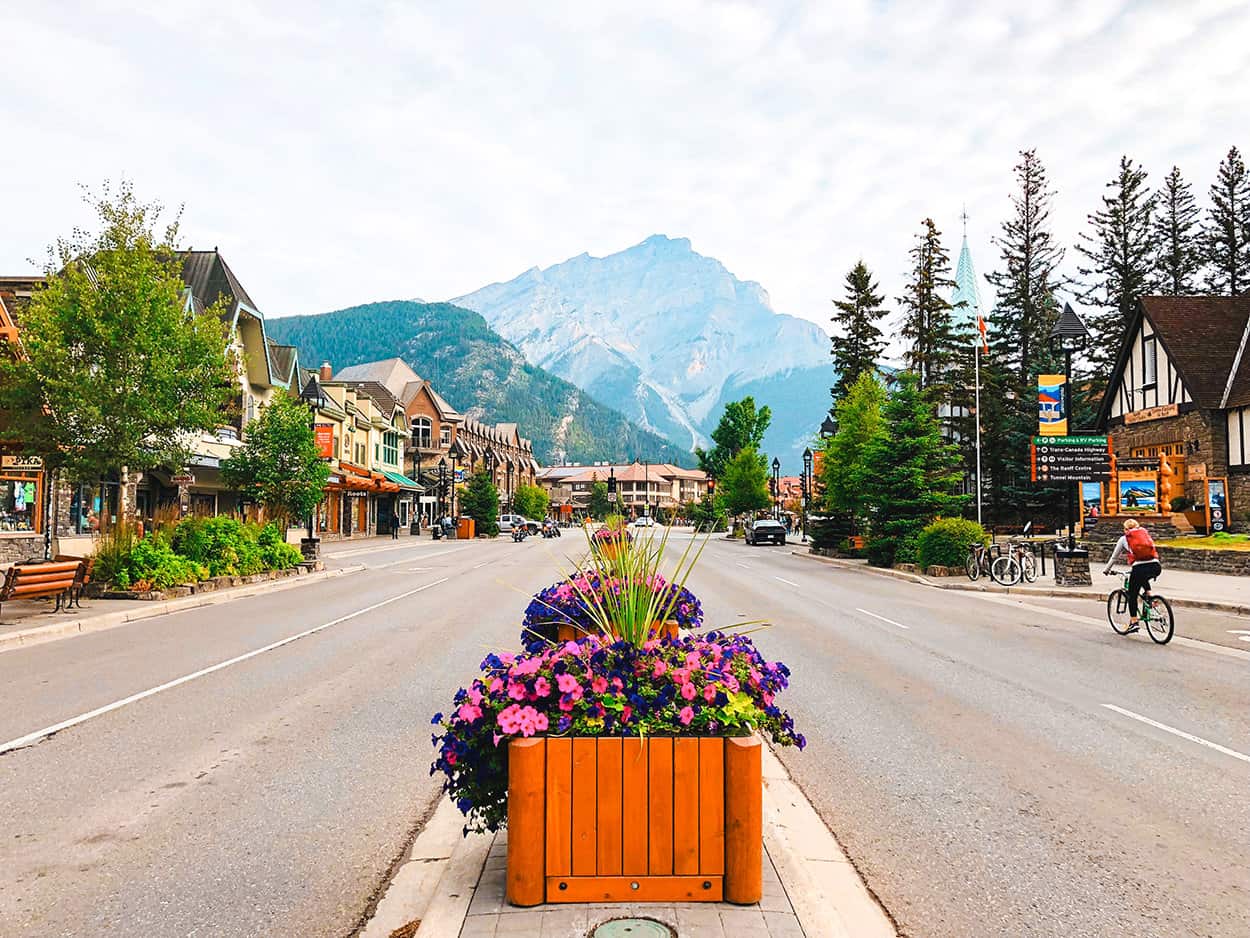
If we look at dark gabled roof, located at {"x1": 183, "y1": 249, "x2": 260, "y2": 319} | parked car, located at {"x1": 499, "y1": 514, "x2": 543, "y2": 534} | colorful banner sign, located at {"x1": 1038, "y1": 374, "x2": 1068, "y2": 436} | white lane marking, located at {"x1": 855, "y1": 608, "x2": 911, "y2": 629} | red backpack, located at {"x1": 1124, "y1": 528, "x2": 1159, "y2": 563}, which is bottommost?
parked car, located at {"x1": 499, "y1": 514, "x2": 543, "y2": 534}

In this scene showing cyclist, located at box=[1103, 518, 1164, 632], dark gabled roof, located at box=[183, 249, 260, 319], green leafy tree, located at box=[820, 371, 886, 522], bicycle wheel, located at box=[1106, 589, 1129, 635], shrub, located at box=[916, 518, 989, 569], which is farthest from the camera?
dark gabled roof, located at box=[183, 249, 260, 319]

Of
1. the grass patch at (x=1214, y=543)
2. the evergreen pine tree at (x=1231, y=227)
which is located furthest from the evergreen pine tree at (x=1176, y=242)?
the grass patch at (x=1214, y=543)

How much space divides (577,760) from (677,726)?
439mm

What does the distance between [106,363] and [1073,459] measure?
26.4 m

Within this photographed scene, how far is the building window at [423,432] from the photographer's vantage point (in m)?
92.0

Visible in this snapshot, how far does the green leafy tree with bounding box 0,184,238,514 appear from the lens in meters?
17.6

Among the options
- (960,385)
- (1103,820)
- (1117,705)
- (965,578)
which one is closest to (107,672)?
(1103,820)

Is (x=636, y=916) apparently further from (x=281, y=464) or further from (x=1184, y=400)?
(x=1184, y=400)

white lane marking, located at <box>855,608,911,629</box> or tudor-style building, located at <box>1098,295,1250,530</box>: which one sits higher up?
tudor-style building, located at <box>1098,295,1250,530</box>

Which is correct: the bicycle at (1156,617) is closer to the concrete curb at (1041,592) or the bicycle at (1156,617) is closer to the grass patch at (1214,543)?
the concrete curb at (1041,592)

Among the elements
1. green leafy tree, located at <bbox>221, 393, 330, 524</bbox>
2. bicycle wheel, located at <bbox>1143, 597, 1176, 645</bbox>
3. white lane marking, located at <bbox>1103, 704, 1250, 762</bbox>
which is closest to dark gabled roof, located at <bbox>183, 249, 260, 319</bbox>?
green leafy tree, located at <bbox>221, 393, 330, 524</bbox>

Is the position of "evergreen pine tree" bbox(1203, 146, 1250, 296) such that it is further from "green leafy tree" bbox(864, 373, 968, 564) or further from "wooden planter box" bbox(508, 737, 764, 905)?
"wooden planter box" bbox(508, 737, 764, 905)

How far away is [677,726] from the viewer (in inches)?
148

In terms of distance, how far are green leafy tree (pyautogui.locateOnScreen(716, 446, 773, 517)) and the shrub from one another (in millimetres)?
48666
